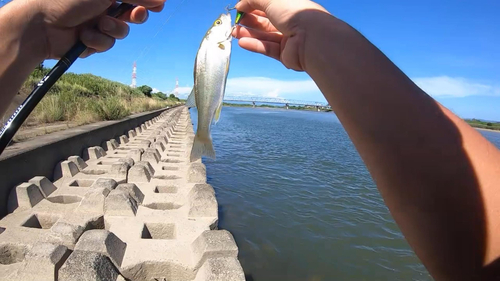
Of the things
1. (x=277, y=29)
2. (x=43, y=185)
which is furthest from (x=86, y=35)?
(x=43, y=185)

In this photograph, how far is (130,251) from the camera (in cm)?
278

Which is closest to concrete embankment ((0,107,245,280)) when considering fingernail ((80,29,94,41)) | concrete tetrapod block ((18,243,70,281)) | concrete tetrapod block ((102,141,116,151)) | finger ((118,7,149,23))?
concrete tetrapod block ((18,243,70,281))

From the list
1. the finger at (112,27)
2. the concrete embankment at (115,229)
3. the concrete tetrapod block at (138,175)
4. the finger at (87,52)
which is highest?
the finger at (112,27)

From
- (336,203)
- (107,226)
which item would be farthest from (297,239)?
(107,226)

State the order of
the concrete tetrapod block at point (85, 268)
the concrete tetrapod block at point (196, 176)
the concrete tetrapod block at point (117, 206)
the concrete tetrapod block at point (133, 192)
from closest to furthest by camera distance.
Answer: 1. the concrete tetrapod block at point (85, 268)
2. the concrete tetrapod block at point (117, 206)
3. the concrete tetrapod block at point (133, 192)
4. the concrete tetrapod block at point (196, 176)

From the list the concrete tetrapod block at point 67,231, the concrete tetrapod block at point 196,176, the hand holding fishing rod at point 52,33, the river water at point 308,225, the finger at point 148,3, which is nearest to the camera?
the hand holding fishing rod at point 52,33

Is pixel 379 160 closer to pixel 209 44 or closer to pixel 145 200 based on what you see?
pixel 209 44

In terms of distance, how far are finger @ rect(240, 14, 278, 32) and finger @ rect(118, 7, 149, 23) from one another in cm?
70

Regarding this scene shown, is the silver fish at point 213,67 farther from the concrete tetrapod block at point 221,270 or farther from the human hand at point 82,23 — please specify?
the concrete tetrapod block at point 221,270

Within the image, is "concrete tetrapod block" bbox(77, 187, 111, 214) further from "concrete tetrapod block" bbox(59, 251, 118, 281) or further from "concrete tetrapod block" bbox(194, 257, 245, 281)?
"concrete tetrapod block" bbox(194, 257, 245, 281)

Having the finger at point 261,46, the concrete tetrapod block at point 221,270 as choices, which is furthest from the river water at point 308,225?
the finger at point 261,46

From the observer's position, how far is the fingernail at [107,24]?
2018 millimetres

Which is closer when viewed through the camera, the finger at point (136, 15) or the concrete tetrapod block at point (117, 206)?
the finger at point (136, 15)

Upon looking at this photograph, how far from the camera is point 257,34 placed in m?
Answer: 2.06
